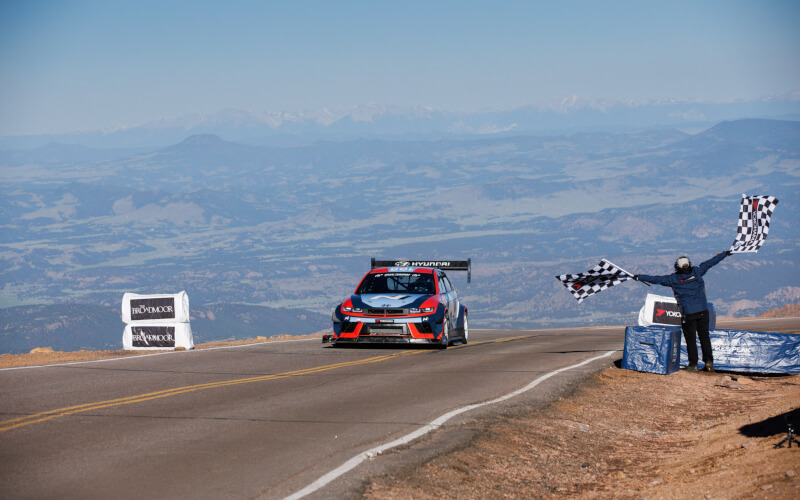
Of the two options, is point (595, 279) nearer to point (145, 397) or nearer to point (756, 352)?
point (756, 352)

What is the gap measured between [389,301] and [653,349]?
552 centimetres

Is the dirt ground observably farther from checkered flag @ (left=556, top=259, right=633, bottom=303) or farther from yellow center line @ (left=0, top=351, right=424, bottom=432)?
yellow center line @ (left=0, top=351, right=424, bottom=432)

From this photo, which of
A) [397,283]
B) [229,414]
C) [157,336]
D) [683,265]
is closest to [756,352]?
[683,265]

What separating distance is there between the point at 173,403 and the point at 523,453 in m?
4.40

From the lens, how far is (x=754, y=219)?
18.6 metres

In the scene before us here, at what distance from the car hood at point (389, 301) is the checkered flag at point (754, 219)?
620 centimetres

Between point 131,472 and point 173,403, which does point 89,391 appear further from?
point 131,472

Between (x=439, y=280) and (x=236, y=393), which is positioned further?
(x=439, y=280)

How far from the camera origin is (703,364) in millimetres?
16484

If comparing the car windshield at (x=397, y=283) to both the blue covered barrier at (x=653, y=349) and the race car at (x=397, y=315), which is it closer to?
the race car at (x=397, y=315)

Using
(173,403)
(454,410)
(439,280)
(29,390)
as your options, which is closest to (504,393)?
(454,410)

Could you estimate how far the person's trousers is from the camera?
1553cm

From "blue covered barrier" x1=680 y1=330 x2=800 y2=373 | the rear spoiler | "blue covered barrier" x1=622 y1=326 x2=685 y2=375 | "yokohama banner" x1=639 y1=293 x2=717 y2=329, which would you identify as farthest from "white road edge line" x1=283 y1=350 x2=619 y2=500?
"yokohama banner" x1=639 y1=293 x2=717 y2=329

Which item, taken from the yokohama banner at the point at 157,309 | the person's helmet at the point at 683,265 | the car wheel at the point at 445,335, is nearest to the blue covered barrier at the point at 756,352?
the person's helmet at the point at 683,265
